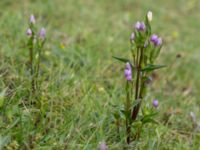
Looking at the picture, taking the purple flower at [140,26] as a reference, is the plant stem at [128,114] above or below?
below

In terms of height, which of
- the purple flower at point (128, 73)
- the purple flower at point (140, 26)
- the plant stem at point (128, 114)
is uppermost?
the purple flower at point (140, 26)

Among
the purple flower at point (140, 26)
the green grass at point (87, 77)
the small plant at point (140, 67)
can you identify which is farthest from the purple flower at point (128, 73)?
the green grass at point (87, 77)

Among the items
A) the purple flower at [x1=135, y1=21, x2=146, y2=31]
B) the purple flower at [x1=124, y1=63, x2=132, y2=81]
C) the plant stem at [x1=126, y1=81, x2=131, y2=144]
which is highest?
the purple flower at [x1=135, y1=21, x2=146, y2=31]

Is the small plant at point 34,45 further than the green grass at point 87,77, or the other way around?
the small plant at point 34,45

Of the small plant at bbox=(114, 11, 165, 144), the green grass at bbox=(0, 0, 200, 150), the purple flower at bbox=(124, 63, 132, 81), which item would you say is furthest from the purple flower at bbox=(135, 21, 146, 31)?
the green grass at bbox=(0, 0, 200, 150)

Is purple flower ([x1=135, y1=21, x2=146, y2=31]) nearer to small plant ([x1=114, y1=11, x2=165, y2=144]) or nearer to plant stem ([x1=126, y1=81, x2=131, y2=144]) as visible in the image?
small plant ([x1=114, y1=11, x2=165, y2=144])

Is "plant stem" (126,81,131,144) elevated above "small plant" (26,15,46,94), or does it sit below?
below

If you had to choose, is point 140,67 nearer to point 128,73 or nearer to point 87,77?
point 128,73

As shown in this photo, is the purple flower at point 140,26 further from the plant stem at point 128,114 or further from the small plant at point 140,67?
the plant stem at point 128,114
